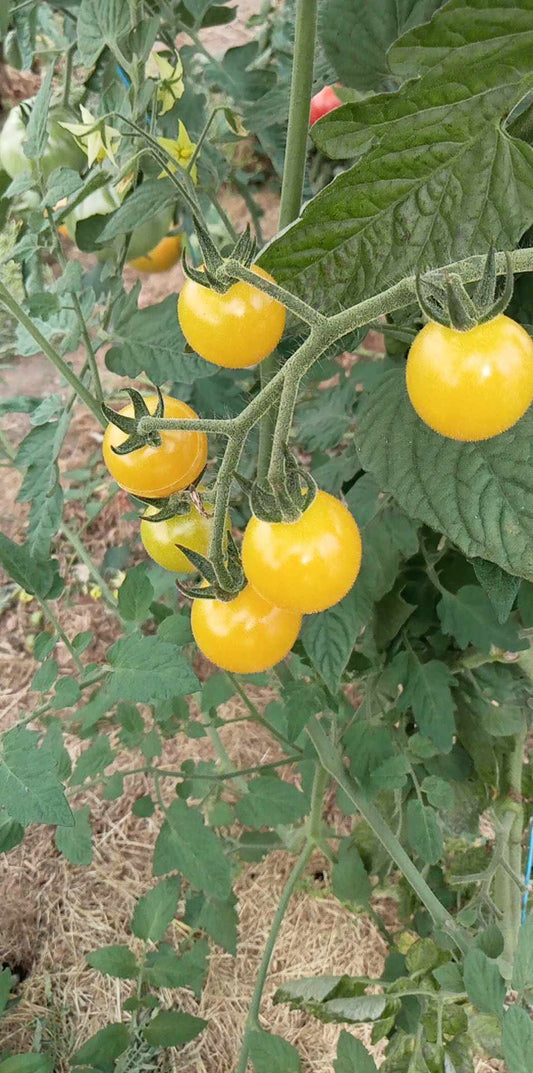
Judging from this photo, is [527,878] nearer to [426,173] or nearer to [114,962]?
[114,962]

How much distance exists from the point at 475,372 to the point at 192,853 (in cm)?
65

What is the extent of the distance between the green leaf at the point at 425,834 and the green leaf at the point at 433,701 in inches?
3.0

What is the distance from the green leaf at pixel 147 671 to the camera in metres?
0.65

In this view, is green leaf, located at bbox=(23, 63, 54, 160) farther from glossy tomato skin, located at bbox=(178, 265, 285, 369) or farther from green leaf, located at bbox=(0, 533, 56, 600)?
green leaf, located at bbox=(0, 533, 56, 600)

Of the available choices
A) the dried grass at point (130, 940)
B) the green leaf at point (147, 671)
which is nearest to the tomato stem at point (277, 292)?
the green leaf at point (147, 671)

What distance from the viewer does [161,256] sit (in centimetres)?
103

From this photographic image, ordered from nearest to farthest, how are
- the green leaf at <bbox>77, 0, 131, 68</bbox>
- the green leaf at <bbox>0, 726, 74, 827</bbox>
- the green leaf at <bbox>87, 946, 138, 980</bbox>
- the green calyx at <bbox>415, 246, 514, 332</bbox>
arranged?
the green calyx at <bbox>415, 246, 514, 332</bbox> → the green leaf at <bbox>0, 726, 74, 827</bbox> → the green leaf at <bbox>77, 0, 131, 68</bbox> → the green leaf at <bbox>87, 946, 138, 980</bbox>

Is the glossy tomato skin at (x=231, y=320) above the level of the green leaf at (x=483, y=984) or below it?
above

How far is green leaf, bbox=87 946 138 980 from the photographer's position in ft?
2.96

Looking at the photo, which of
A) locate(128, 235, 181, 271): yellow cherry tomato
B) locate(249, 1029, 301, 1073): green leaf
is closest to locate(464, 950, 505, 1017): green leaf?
locate(249, 1029, 301, 1073): green leaf

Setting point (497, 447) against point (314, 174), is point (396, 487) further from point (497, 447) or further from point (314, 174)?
point (314, 174)

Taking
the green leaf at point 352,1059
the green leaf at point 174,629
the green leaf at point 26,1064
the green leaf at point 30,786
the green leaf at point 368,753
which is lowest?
the green leaf at point 368,753

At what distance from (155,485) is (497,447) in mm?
236

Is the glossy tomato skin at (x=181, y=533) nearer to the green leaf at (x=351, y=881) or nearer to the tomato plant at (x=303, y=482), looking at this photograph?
the tomato plant at (x=303, y=482)
